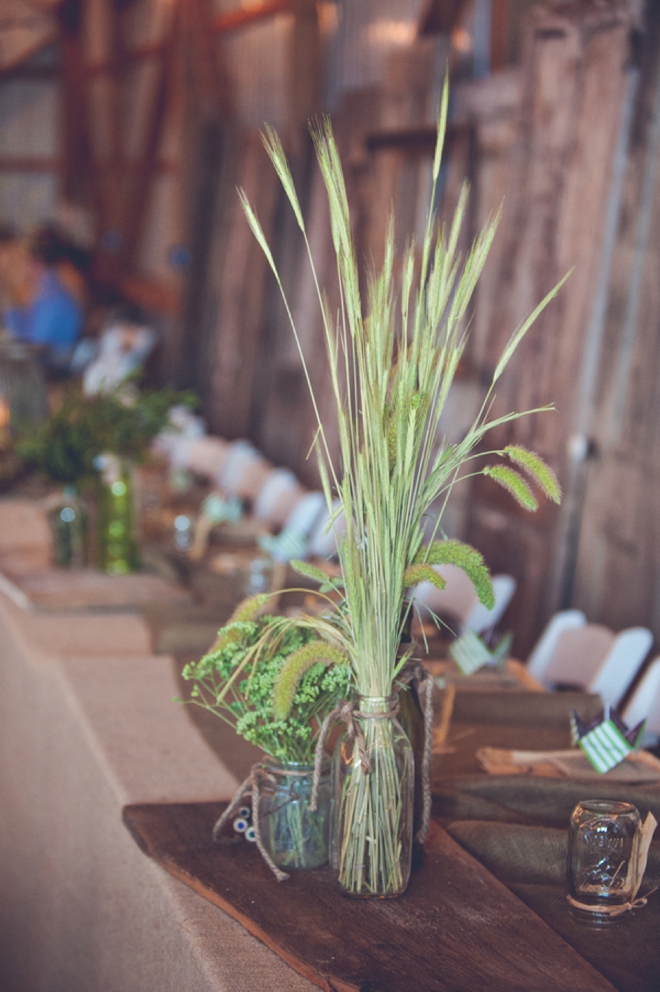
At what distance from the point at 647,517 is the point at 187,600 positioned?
1.61 metres

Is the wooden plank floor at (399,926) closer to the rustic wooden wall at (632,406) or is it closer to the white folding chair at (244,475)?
the rustic wooden wall at (632,406)

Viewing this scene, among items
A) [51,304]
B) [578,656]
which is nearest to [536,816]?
[578,656]

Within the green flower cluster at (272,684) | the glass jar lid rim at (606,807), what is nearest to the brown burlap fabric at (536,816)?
the glass jar lid rim at (606,807)

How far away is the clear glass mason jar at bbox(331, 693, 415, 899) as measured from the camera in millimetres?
1488

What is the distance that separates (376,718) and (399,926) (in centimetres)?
27

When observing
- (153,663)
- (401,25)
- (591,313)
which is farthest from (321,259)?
(153,663)

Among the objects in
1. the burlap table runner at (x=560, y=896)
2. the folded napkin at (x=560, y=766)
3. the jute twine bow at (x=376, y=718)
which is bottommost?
the folded napkin at (x=560, y=766)

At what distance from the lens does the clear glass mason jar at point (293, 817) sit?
1.60 m

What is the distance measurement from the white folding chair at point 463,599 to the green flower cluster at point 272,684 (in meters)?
1.93

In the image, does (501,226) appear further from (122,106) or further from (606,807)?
(122,106)

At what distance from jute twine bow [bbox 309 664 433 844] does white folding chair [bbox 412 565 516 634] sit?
6.16 feet

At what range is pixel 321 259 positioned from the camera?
7.09 metres

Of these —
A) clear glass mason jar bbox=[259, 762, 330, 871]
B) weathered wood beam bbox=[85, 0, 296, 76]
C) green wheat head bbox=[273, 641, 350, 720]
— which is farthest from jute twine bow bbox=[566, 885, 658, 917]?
weathered wood beam bbox=[85, 0, 296, 76]

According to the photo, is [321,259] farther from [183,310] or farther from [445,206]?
[183,310]
